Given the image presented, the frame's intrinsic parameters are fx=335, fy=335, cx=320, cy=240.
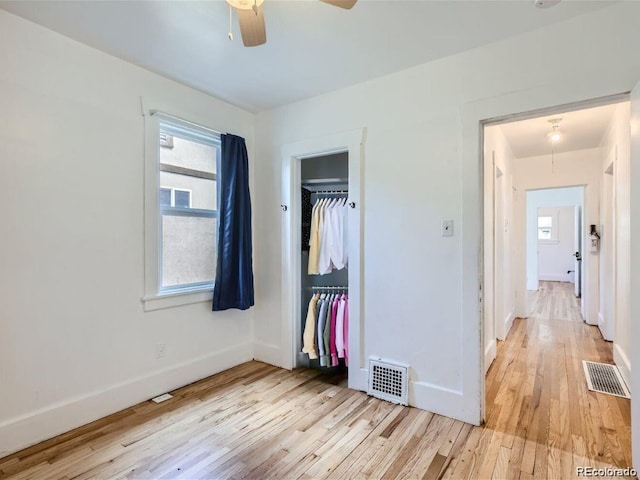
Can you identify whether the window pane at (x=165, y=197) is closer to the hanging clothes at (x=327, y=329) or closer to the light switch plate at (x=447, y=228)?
the hanging clothes at (x=327, y=329)

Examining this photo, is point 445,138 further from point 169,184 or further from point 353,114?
point 169,184

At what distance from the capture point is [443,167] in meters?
2.38

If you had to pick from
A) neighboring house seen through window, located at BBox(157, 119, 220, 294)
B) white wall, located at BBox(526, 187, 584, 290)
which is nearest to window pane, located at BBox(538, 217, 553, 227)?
white wall, located at BBox(526, 187, 584, 290)

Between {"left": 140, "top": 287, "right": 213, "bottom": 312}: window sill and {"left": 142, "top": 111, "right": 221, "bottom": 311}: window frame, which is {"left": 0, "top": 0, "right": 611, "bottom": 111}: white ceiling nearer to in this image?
{"left": 142, "top": 111, "right": 221, "bottom": 311}: window frame

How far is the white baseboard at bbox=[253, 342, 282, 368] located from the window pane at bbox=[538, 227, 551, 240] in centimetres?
932

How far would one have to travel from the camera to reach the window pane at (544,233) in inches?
375

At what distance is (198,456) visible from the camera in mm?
1916

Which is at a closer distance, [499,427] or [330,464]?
[330,464]

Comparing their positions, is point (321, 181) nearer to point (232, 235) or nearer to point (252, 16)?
point (232, 235)

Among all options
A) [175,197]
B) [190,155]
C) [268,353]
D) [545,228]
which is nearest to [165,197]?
[175,197]

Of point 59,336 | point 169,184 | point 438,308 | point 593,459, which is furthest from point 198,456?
point 593,459

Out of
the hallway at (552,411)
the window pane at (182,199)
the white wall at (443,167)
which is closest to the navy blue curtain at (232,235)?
the window pane at (182,199)

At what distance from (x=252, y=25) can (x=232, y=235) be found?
1.82 m

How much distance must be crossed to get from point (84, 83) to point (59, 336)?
1.67 m
